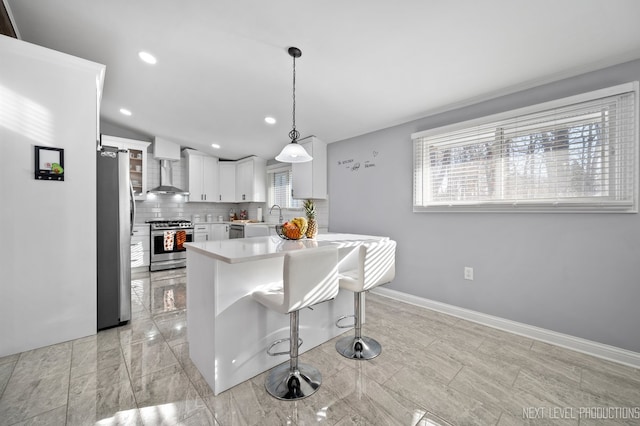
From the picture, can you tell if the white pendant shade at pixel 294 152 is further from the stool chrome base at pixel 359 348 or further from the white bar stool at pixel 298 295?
the stool chrome base at pixel 359 348

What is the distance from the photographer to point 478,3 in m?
1.65

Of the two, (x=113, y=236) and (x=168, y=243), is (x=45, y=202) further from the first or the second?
(x=168, y=243)

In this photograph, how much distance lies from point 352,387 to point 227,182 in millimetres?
5363

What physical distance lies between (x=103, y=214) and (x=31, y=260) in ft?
1.97

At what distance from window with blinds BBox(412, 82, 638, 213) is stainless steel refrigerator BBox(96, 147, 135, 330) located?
3.21 meters

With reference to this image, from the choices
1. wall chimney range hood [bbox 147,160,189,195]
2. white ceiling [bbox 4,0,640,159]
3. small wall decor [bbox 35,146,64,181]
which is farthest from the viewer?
wall chimney range hood [bbox 147,160,189,195]

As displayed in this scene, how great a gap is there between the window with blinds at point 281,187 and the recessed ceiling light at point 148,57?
2690mm

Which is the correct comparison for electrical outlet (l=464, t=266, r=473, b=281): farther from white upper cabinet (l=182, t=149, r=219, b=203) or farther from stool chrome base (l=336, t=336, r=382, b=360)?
white upper cabinet (l=182, t=149, r=219, b=203)

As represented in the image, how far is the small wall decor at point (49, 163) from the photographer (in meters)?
2.12

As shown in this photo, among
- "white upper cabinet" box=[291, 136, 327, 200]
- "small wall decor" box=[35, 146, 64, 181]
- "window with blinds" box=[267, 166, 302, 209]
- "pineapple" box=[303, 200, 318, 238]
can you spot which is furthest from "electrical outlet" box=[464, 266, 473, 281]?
"small wall decor" box=[35, 146, 64, 181]

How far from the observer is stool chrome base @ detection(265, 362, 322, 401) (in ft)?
5.22

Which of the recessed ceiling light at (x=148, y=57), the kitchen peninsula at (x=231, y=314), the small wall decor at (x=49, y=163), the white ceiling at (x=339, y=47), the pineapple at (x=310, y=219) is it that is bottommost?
the kitchen peninsula at (x=231, y=314)

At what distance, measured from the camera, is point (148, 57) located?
2.87m

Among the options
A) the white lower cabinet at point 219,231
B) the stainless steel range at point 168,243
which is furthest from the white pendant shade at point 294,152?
the white lower cabinet at point 219,231
